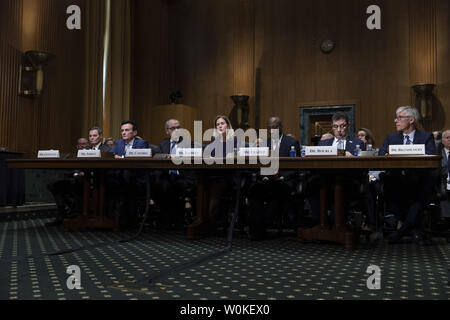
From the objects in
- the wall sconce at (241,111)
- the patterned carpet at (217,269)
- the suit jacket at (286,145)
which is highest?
the wall sconce at (241,111)

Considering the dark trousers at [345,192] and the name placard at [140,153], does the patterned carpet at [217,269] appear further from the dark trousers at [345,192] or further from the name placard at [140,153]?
the name placard at [140,153]

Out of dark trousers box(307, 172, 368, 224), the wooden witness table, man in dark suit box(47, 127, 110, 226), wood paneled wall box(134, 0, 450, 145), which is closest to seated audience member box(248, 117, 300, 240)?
dark trousers box(307, 172, 368, 224)

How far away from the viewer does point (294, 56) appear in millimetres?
8656

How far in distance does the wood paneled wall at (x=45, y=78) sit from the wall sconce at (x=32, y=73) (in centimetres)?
10

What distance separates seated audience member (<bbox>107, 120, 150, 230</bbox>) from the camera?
4.57 m

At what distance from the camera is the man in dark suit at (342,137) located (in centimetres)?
403

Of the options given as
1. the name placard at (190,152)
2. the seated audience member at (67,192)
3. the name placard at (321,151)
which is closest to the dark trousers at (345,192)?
the name placard at (321,151)

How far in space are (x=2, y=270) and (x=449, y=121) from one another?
712 centimetres

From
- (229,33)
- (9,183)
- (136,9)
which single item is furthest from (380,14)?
(9,183)

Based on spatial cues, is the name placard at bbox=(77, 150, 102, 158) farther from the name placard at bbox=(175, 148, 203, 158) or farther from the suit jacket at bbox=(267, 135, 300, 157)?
the suit jacket at bbox=(267, 135, 300, 157)

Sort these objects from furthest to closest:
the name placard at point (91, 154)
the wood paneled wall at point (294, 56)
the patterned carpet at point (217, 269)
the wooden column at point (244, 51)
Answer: the wooden column at point (244, 51)
the wood paneled wall at point (294, 56)
the name placard at point (91, 154)
the patterned carpet at point (217, 269)

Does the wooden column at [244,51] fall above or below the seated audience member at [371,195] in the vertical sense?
above

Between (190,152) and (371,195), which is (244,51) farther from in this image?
(190,152)
